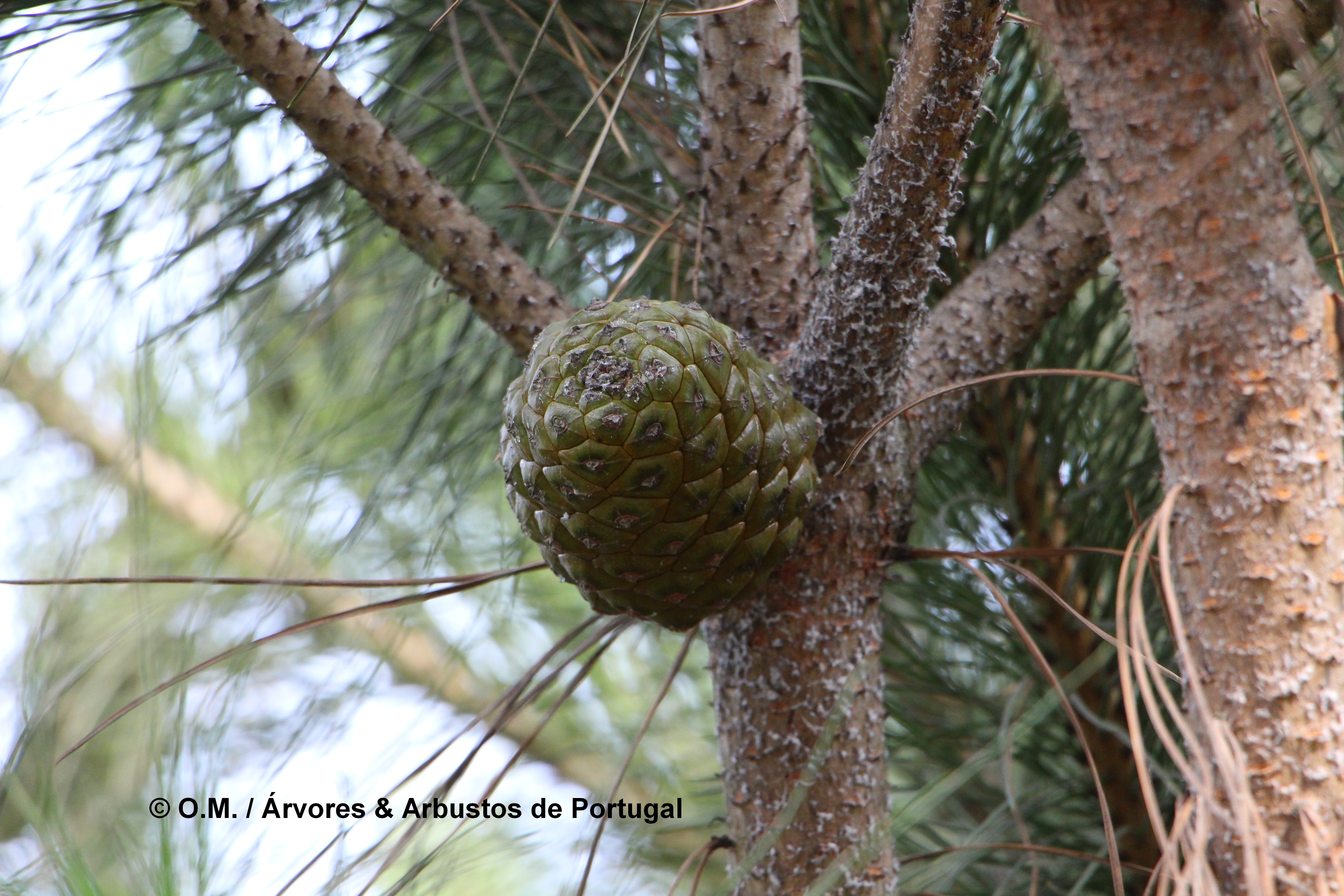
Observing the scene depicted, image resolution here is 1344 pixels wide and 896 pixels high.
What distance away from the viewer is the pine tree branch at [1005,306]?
2.13ft

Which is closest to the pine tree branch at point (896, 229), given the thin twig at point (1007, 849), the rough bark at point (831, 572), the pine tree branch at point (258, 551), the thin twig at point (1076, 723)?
the rough bark at point (831, 572)

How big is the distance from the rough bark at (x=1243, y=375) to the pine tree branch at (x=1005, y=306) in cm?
27

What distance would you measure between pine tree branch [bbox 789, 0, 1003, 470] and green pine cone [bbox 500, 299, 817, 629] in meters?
0.04

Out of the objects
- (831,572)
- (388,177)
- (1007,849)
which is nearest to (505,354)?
(388,177)

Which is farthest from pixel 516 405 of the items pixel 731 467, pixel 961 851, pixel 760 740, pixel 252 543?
pixel 252 543

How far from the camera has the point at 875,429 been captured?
0.55 metres

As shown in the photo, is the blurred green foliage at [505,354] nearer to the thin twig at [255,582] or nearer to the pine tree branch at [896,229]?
the thin twig at [255,582]

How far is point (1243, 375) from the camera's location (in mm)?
364

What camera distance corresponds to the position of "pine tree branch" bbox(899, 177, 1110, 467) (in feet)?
2.13

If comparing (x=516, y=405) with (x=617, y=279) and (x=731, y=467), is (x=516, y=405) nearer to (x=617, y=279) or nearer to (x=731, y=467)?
(x=731, y=467)

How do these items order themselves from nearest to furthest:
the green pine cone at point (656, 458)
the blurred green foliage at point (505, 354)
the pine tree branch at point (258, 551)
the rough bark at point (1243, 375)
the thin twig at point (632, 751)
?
1. the rough bark at point (1243, 375)
2. the green pine cone at point (656, 458)
3. the thin twig at point (632, 751)
4. the blurred green foliage at point (505, 354)
5. the pine tree branch at point (258, 551)

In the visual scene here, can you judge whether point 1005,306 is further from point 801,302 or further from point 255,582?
point 255,582

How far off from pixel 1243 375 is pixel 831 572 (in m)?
0.29

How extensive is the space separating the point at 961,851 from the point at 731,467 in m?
0.35
